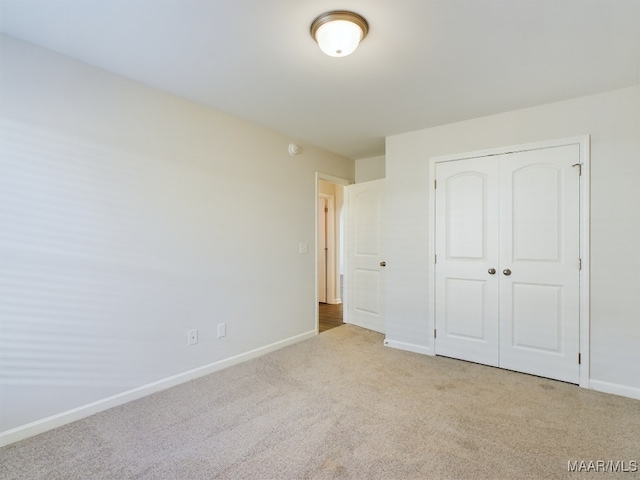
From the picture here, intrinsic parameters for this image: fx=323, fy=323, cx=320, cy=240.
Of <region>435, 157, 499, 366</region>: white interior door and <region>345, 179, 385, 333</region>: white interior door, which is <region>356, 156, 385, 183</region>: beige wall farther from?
<region>435, 157, 499, 366</region>: white interior door

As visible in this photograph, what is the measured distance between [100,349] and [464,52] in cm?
306

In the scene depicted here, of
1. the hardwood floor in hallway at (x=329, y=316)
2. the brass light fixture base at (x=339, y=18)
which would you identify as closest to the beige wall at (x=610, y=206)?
the brass light fixture base at (x=339, y=18)

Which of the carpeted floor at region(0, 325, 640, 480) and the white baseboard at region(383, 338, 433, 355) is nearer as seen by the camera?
the carpeted floor at region(0, 325, 640, 480)

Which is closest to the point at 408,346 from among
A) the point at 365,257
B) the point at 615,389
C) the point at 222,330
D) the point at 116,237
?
the point at 365,257

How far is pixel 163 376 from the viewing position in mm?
2562

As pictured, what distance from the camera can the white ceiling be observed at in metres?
1.63

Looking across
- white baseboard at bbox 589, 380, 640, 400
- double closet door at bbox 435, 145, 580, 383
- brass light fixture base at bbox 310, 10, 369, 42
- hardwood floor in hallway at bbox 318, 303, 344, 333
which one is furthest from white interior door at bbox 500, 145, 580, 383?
hardwood floor in hallway at bbox 318, 303, 344, 333

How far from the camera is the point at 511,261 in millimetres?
2928

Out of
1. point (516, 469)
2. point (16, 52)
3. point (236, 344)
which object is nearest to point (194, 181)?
point (16, 52)

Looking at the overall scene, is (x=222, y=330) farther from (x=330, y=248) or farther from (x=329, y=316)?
(x=330, y=248)

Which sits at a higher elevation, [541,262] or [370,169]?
[370,169]

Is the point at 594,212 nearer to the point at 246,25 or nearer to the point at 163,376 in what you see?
the point at 246,25

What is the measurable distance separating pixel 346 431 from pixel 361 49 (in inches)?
92.2

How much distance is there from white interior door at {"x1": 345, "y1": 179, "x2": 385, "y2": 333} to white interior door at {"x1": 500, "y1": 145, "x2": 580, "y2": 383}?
4.86 feet
